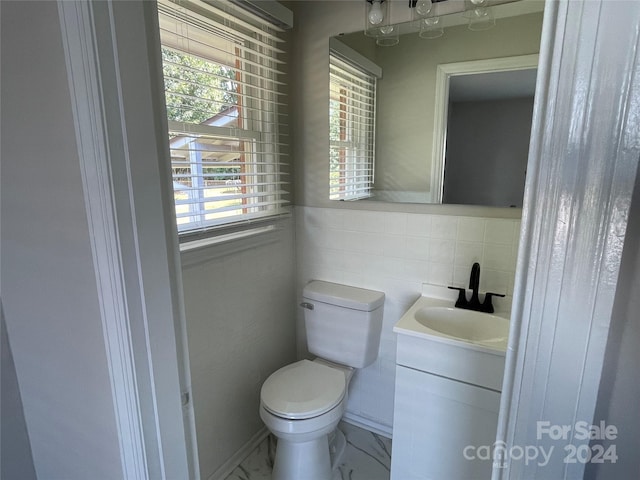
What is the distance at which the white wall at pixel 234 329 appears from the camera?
1.52m

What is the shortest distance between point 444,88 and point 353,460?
6.16ft

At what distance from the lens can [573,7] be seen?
1.33ft

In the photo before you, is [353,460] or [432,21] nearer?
[432,21]

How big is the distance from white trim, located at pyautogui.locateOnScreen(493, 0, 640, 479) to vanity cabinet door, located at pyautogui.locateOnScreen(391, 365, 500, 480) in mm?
847

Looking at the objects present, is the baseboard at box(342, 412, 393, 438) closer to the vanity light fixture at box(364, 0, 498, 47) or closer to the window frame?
the window frame

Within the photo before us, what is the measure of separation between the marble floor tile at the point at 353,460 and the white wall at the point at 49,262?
101 cm

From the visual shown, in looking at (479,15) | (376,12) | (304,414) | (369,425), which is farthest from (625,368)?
(369,425)

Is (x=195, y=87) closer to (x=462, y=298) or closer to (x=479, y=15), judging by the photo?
(x=479, y=15)

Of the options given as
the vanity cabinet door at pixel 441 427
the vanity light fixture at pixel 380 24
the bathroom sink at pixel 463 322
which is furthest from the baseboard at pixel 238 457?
the vanity light fixture at pixel 380 24

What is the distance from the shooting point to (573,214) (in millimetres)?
440

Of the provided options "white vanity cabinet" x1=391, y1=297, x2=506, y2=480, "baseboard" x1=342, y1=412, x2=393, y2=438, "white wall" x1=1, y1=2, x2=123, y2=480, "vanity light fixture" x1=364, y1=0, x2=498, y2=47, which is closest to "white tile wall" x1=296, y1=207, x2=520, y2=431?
"baseboard" x1=342, y1=412, x2=393, y2=438

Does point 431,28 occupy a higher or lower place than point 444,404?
higher

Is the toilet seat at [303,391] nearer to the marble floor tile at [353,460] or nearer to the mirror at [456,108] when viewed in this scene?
the marble floor tile at [353,460]

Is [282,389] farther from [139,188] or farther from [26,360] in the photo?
[139,188]
